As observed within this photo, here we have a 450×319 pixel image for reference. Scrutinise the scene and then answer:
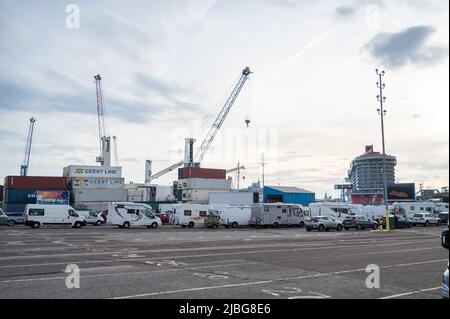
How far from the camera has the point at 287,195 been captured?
241ft

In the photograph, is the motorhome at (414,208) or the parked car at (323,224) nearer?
the parked car at (323,224)

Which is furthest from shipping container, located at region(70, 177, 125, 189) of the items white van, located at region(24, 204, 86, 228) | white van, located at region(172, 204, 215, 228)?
white van, located at region(172, 204, 215, 228)

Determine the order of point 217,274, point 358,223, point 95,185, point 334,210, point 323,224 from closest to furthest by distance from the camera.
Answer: point 217,274 → point 323,224 → point 358,223 → point 334,210 → point 95,185

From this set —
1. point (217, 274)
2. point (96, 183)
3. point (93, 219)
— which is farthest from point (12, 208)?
point (217, 274)

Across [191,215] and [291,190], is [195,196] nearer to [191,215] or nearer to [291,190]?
[291,190]

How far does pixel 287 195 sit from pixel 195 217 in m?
29.1

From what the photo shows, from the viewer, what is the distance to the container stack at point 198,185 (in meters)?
116

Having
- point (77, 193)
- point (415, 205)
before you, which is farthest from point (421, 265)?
point (77, 193)

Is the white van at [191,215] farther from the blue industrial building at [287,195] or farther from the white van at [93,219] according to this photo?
the blue industrial building at [287,195]

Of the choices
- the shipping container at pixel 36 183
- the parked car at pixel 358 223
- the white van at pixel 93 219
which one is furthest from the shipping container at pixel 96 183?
the parked car at pixel 358 223

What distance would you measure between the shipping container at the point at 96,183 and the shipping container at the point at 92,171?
1.14 metres
